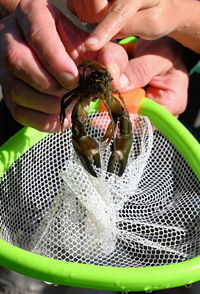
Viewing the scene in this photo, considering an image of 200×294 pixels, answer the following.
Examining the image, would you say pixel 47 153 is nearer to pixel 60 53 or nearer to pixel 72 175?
pixel 72 175

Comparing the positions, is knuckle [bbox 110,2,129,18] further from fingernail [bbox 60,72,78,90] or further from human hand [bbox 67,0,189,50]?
fingernail [bbox 60,72,78,90]

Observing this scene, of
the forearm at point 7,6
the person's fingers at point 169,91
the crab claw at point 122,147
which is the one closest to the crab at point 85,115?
the crab claw at point 122,147

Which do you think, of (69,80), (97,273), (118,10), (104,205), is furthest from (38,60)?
(97,273)

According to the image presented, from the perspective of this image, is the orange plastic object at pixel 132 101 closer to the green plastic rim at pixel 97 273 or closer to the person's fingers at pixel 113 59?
the person's fingers at pixel 113 59

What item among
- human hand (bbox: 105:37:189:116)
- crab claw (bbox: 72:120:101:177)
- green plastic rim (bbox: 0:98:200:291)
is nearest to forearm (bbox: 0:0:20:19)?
human hand (bbox: 105:37:189:116)

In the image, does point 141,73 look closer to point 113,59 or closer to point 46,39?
point 113,59

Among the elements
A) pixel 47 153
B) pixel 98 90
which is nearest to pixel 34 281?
pixel 47 153
